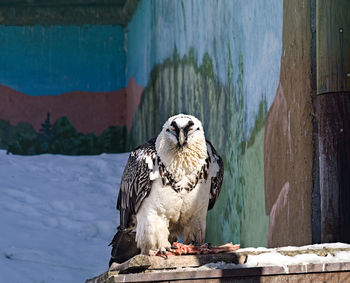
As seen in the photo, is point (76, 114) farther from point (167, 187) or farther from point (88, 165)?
point (167, 187)

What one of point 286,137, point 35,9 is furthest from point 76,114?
point 286,137

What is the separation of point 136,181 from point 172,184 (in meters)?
0.27

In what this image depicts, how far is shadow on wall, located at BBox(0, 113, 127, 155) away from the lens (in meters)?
10.4

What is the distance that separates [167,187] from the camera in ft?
12.4

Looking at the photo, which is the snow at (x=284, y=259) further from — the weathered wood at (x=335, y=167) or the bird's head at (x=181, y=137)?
the bird's head at (x=181, y=137)

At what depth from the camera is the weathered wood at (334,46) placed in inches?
133

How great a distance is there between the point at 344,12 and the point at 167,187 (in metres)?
1.24

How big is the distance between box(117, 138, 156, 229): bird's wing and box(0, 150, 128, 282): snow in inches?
55.4

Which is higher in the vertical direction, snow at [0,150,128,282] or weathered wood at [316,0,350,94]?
weathered wood at [316,0,350,94]

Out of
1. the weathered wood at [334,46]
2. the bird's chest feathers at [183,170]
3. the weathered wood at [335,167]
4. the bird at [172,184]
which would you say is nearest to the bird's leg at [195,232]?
the bird at [172,184]

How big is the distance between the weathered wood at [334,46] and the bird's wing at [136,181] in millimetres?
1016

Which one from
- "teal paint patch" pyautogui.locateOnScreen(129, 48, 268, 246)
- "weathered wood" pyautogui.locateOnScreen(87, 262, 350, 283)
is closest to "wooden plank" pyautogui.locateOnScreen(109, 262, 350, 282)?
"weathered wood" pyautogui.locateOnScreen(87, 262, 350, 283)

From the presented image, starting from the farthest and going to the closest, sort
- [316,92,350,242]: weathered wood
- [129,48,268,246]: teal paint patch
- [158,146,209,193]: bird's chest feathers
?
[129,48,268,246]: teal paint patch
[158,146,209,193]: bird's chest feathers
[316,92,350,242]: weathered wood

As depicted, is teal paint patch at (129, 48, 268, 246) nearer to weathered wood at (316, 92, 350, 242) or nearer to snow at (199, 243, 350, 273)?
weathered wood at (316, 92, 350, 242)
